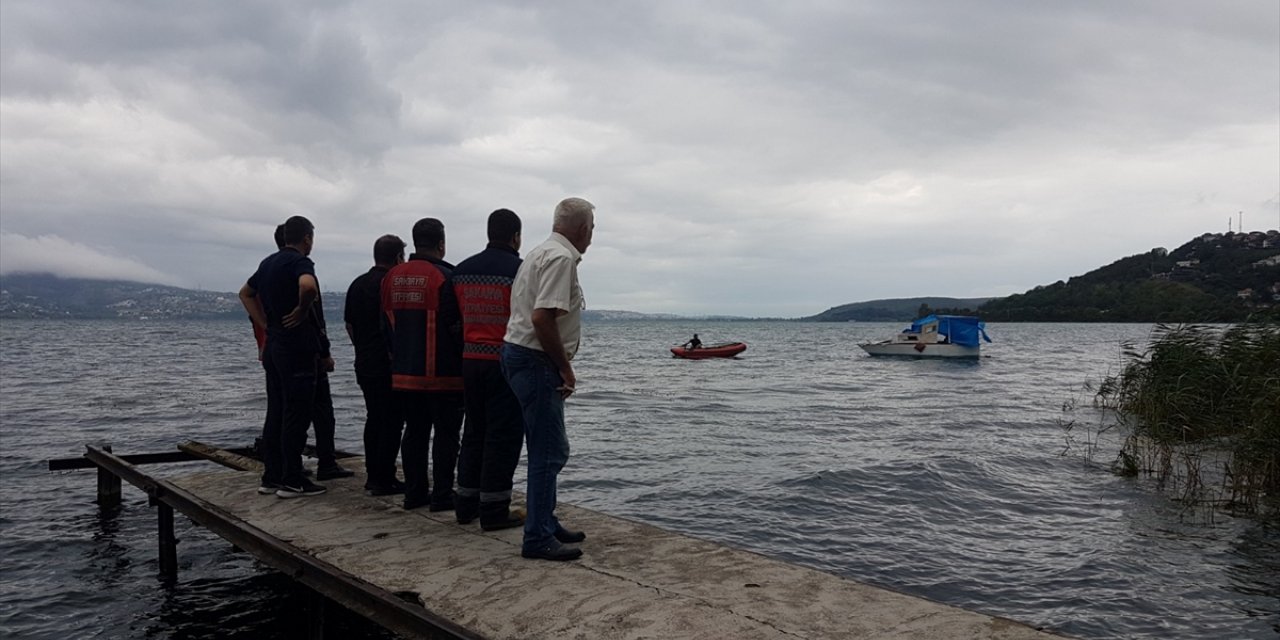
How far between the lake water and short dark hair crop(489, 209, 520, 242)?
9.91 feet

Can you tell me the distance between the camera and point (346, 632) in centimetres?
650

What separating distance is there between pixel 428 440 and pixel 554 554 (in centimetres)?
168

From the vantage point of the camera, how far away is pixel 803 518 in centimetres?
1056

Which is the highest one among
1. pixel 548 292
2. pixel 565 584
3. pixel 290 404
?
pixel 548 292

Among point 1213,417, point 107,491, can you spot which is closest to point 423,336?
point 107,491

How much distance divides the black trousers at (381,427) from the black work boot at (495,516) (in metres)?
1.56

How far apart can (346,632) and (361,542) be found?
126cm

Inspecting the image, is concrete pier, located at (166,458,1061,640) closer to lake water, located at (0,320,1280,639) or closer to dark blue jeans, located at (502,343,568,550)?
dark blue jeans, located at (502,343,568,550)

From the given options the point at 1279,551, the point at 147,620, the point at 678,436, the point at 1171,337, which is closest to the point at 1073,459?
the point at 1171,337

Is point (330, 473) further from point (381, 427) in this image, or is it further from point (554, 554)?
point (554, 554)

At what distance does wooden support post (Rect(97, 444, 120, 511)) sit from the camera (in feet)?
35.1

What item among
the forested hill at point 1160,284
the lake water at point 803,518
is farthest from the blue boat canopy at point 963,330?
the lake water at point 803,518

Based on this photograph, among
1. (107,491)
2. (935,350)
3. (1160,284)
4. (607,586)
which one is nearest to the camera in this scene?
(607,586)

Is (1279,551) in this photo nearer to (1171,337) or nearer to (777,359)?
(1171,337)
